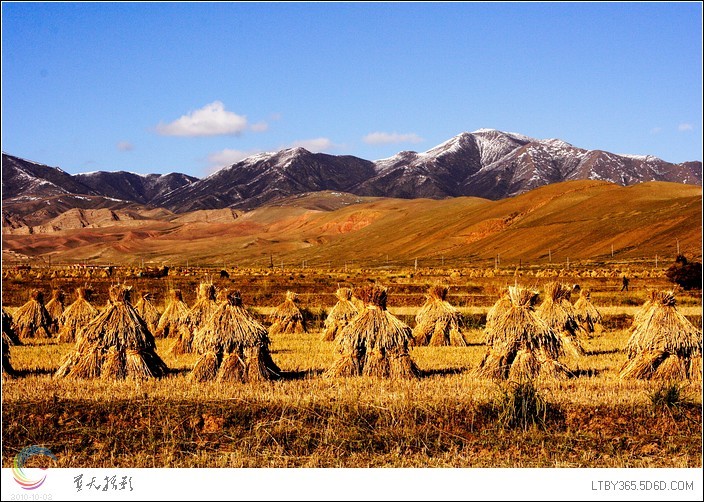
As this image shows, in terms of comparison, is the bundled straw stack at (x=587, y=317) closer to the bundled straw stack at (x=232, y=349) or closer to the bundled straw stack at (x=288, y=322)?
the bundled straw stack at (x=288, y=322)

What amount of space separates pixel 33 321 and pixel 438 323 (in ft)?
44.9

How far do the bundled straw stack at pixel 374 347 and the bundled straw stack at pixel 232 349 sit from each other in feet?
5.19

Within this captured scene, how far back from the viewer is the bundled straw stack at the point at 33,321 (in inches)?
1074

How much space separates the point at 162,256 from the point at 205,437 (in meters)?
192

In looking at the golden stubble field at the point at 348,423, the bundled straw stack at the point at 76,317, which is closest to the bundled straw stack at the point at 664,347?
the golden stubble field at the point at 348,423

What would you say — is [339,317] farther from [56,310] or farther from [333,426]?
[333,426]

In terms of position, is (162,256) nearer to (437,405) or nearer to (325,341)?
(325,341)

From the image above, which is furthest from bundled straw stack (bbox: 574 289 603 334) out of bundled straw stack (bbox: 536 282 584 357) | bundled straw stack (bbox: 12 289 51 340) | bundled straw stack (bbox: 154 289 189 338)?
bundled straw stack (bbox: 12 289 51 340)

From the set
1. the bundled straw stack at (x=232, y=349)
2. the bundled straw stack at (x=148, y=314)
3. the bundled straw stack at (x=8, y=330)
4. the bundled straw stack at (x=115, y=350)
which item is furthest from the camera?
the bundled straw stack at (x=148, y=314)

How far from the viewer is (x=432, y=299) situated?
26.6m

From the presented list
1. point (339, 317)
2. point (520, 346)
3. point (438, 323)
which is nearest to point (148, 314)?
point (339, 317)

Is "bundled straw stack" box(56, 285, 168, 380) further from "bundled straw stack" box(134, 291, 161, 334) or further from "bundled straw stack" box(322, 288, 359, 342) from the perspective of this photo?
"bundled straw stack" box(134, 291, 161, 334)

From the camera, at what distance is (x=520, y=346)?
717 inches

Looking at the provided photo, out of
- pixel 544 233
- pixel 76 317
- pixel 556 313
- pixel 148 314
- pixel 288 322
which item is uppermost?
pixel 544 233
